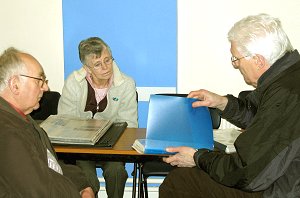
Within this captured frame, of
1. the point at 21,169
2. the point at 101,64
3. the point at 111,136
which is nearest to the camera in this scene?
the point at 21,169

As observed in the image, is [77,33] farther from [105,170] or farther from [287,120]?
[287,120]

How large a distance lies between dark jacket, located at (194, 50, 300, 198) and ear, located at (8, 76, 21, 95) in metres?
1.06

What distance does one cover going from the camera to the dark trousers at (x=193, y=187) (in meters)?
2.35

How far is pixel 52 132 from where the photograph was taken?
2688 millimetres

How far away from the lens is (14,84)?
2.07 meters

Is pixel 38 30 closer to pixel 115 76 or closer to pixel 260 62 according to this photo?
pixel 115 76

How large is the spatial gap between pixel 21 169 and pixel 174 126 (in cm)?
103

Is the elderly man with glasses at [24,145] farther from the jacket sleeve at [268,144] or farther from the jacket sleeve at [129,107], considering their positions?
the jacket sleeve at [129,107]

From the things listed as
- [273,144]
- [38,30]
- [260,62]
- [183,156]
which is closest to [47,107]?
[38,30]

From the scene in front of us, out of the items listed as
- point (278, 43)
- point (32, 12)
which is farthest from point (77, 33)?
point (278, 43)

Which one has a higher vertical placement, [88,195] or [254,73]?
[254,73]

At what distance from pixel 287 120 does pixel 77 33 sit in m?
2.66

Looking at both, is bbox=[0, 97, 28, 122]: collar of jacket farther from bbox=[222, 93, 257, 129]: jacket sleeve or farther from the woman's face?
the woman's face

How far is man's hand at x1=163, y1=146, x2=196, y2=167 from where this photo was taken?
234 centimetres
